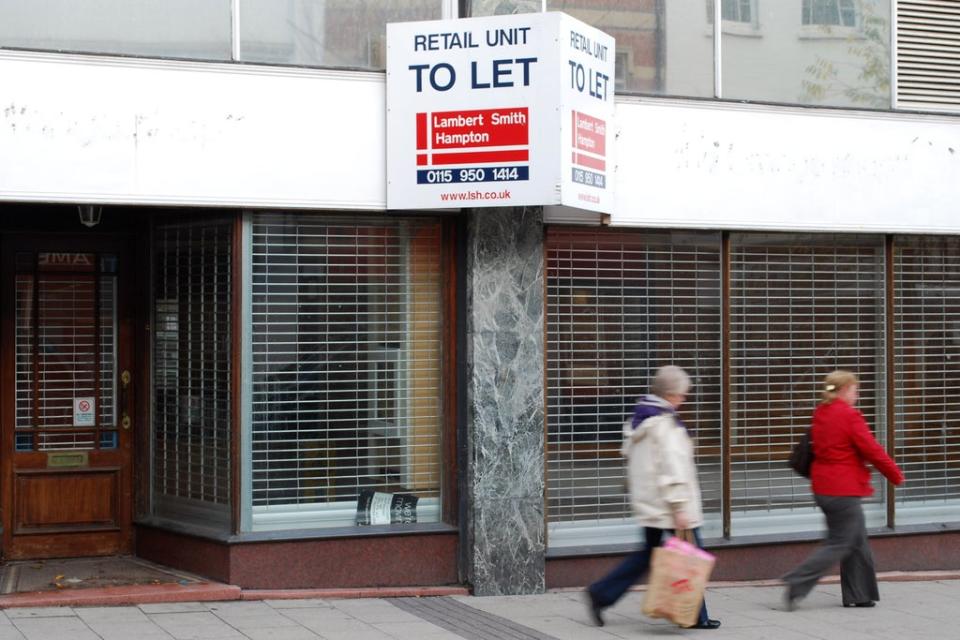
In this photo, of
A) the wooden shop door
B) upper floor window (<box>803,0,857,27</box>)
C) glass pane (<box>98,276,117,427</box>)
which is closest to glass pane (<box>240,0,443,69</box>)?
the wooden shop door

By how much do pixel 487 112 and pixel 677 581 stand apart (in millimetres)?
3617

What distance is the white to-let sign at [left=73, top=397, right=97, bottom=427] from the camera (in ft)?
34.2

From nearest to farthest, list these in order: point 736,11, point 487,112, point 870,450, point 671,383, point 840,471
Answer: point 671,383 → point 870,450 → point 840,471 → point 487,112 → point 736,11

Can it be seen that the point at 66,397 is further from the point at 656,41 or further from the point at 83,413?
the point at 656,41

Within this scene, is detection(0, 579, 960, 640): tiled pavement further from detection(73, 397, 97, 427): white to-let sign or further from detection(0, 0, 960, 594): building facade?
detection(73, 397, 97, 427): white to-let sign

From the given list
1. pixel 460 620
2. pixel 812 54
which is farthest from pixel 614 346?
pixel 812 54

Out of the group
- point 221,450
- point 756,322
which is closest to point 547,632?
point 221,450

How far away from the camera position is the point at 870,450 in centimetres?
871

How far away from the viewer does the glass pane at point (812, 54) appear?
10.7 m

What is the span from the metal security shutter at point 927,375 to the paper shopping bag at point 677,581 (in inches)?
155

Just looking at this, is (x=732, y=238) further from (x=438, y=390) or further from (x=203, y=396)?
(x=203, y=396)

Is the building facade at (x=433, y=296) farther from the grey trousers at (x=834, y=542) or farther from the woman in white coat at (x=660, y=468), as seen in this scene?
the woman in white coat at (x=660, y=468)

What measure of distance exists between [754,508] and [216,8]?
5809 mm

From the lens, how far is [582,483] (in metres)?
10.1
